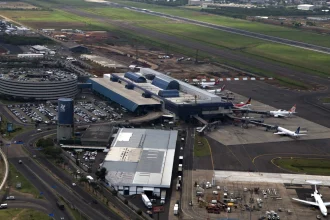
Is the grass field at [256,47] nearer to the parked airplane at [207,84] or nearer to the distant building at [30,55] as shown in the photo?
the parked airplane at [207,84]

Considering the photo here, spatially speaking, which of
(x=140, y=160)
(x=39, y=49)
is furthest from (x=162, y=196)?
(x=39, y=49)

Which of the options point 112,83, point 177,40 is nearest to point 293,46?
point 177,40

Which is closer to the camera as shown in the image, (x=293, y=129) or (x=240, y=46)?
(x=293, y=129)

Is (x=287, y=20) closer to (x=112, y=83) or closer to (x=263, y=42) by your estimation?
(x=263, y=42)

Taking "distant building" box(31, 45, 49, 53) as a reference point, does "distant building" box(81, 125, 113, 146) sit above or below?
above

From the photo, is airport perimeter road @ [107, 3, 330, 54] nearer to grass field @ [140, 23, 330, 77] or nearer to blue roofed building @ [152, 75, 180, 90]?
grass field @ [140, 23, 330, 77]

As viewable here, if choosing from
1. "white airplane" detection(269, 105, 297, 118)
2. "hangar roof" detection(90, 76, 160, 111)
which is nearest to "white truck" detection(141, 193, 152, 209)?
"hangar roof" detection(90, 76, 160, 111)

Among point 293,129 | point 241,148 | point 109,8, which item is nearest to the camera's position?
point 241,148

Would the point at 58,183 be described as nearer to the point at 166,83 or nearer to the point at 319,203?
the point at 319,203
